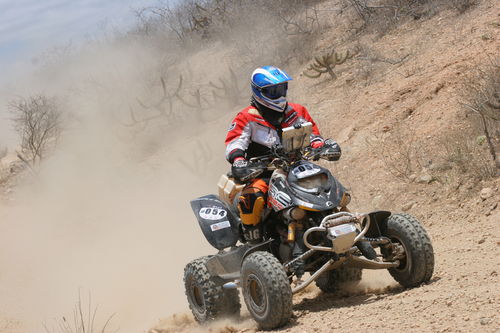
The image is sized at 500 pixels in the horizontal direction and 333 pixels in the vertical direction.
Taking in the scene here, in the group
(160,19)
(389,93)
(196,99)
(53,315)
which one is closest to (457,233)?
(389,93)

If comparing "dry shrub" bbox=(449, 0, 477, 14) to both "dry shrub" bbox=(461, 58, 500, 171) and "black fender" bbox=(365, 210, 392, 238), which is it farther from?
"black fender" bbox=(365, 210, 392, 238)

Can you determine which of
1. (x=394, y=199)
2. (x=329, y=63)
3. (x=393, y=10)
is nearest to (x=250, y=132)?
(x=394, y=199)

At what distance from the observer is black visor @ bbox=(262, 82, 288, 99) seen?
7070mm

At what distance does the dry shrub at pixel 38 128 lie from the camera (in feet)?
93.3

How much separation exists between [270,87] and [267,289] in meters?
1.89

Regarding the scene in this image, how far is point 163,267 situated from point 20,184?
47.7ft

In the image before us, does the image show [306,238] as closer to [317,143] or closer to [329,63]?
[317,143]

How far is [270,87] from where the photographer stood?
7059 mm

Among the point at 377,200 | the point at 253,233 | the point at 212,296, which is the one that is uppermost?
the point at 377,200

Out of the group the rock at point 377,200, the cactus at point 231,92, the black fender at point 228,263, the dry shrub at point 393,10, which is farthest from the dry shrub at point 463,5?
the black fender at point 228,263

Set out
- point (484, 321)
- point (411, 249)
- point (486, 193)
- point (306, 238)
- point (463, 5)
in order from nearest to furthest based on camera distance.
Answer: point (484, 321) < point (306, 238) < point (411, 249) < point (486, 193) < point (463, 5)

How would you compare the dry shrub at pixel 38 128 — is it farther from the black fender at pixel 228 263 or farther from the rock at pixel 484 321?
the rock at pixel 484 321

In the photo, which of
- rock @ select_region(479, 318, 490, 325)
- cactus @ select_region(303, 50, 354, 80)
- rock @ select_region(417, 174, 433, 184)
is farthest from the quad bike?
cactus @ select_region(303, 50, 354, 80)

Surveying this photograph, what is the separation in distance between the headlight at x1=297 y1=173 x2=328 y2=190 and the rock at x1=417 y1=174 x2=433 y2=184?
15.5ft
